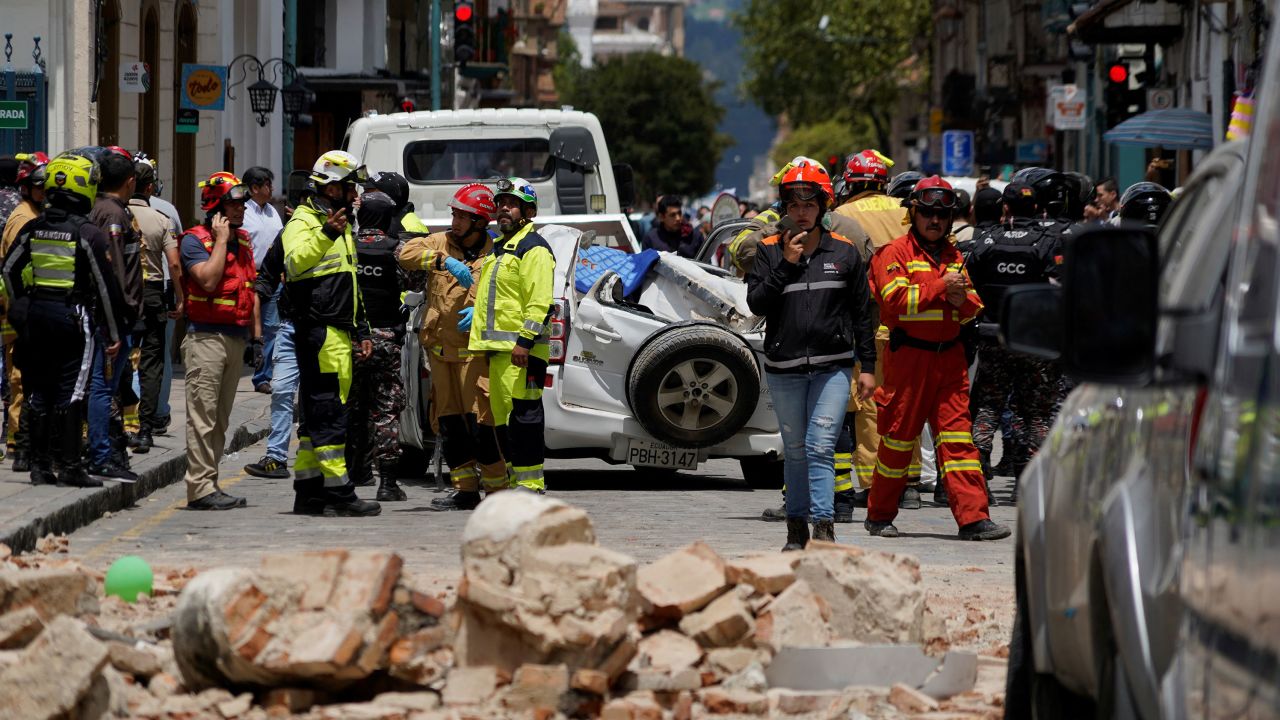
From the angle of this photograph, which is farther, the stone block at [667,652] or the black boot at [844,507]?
the black boot at [844,507]

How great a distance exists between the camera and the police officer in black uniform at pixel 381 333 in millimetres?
12906

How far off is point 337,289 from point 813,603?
5446 millimetres

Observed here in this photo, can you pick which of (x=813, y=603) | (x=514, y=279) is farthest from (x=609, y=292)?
(x=813, y=603)

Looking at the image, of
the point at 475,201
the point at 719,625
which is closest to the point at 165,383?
the point at 475,201

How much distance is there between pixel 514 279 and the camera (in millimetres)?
11992

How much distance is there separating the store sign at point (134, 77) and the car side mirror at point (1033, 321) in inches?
820

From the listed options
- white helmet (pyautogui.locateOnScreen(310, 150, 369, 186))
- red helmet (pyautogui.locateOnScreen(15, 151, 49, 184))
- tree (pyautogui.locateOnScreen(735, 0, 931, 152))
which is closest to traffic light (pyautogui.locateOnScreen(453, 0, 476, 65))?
tree (pyautogui.locateOnScreen(735, 0, 931, 152))

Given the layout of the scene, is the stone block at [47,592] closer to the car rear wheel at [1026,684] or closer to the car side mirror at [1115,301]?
the car rear wheel at [1026,684]

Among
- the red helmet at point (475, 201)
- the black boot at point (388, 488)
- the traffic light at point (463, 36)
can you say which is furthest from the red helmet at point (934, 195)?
the traffic light at point (463, 36)

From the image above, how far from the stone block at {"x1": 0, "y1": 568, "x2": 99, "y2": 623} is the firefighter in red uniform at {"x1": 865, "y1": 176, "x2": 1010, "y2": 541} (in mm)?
4707

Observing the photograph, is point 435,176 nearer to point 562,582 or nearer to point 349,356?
point 349,356

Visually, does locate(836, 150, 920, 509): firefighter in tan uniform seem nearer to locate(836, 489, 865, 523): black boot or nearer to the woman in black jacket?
locate(836, 489, 865, 523): black boot

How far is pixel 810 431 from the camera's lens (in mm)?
10414

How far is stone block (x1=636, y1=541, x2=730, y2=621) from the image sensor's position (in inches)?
266
